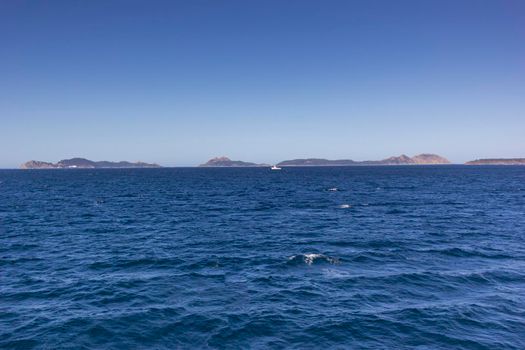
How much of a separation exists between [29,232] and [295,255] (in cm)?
3878

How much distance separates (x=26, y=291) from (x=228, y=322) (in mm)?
17035

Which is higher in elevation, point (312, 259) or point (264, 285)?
point (312, 259)

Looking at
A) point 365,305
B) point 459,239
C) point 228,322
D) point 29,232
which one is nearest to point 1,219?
point 29,232

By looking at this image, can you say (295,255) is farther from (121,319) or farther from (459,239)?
(459,239)

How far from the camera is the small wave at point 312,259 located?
111 feet

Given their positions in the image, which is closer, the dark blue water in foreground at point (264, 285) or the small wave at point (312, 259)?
the dark blue water in foreground at point (264, 285)

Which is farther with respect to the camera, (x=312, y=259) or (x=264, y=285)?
(x=312, y=259)

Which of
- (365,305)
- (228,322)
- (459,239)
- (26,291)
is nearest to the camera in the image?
(228,322)

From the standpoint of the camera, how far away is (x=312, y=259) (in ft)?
114

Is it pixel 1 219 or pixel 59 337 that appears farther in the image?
pixel 1 219

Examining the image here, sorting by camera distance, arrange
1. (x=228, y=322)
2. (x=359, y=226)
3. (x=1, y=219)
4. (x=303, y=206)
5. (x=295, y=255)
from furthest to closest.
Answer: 1. (x=303, y=206)
2. (x=1, y=219)
3. (x=359, y=226)
4. (x=295, y=255)
5. (x=228, y=322)

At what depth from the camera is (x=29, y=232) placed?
4881 cm

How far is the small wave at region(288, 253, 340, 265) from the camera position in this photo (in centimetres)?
3384

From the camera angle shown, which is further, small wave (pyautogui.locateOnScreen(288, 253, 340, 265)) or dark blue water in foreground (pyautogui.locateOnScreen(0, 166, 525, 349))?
small wave (pyautogui.locateOnScreen(288, 253, 340, 265))
